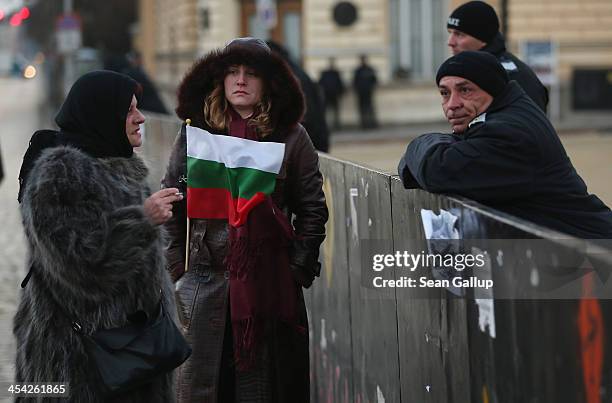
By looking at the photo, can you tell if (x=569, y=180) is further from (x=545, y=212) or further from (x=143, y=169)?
(x=143, y=169)

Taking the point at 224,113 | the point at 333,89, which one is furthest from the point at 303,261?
the point at 333,89

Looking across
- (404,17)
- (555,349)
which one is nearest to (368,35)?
(404,17)

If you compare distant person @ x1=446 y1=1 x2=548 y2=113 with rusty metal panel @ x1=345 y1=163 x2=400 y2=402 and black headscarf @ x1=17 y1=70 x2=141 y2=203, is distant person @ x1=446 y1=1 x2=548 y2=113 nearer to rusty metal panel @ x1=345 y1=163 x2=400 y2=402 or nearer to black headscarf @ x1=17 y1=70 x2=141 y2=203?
rusty metal panel @ x1=345 y1=163 x2=400 y2=402

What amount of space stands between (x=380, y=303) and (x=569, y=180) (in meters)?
0.98

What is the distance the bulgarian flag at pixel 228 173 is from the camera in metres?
4.82

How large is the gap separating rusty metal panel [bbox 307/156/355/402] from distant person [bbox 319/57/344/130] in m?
24.4

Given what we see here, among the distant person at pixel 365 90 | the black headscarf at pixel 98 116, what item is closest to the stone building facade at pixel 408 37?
the distant person at pixel 365 90

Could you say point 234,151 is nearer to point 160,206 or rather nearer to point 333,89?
point 160,206

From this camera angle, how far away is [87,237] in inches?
159

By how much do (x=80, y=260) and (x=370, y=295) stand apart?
1.46 meters

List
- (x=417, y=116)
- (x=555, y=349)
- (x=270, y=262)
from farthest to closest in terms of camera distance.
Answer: (x=417, y=116) → (x=270, y=262) → (x=555, y=349)

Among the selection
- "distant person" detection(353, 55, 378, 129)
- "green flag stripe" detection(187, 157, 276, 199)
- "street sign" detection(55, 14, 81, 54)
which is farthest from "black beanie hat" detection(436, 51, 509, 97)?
"street sign" detection(55, 14, 81, 54)

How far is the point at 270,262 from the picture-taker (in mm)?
4832

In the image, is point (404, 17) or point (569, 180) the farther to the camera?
point (404, 17)
